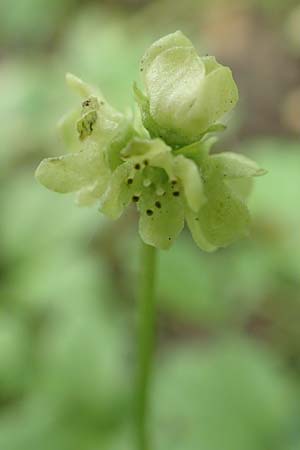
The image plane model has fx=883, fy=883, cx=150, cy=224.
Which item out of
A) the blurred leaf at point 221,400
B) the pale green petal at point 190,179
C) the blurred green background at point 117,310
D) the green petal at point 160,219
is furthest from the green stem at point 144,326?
the blurred leaf at point 221,400

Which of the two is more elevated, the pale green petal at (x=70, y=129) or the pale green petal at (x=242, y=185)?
the pale green petal at (x=70, y=129)

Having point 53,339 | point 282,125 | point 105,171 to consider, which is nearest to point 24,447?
point 53,339

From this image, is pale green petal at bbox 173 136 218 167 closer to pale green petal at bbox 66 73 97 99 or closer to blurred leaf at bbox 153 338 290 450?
pale green petal at bbox 66 73 97 99

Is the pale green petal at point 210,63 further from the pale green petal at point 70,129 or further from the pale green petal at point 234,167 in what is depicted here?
the pale green petal at point 70,129

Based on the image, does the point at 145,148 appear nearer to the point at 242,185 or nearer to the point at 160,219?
the point at 160,219

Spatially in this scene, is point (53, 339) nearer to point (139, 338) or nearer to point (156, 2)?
point (139, 338)

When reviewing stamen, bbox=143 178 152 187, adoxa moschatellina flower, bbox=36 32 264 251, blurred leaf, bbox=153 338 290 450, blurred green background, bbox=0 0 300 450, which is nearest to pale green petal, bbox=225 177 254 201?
adoxa moschatellina flower, bbox=36 32 264 251

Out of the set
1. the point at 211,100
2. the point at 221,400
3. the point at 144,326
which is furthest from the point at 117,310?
the point at 211,100
